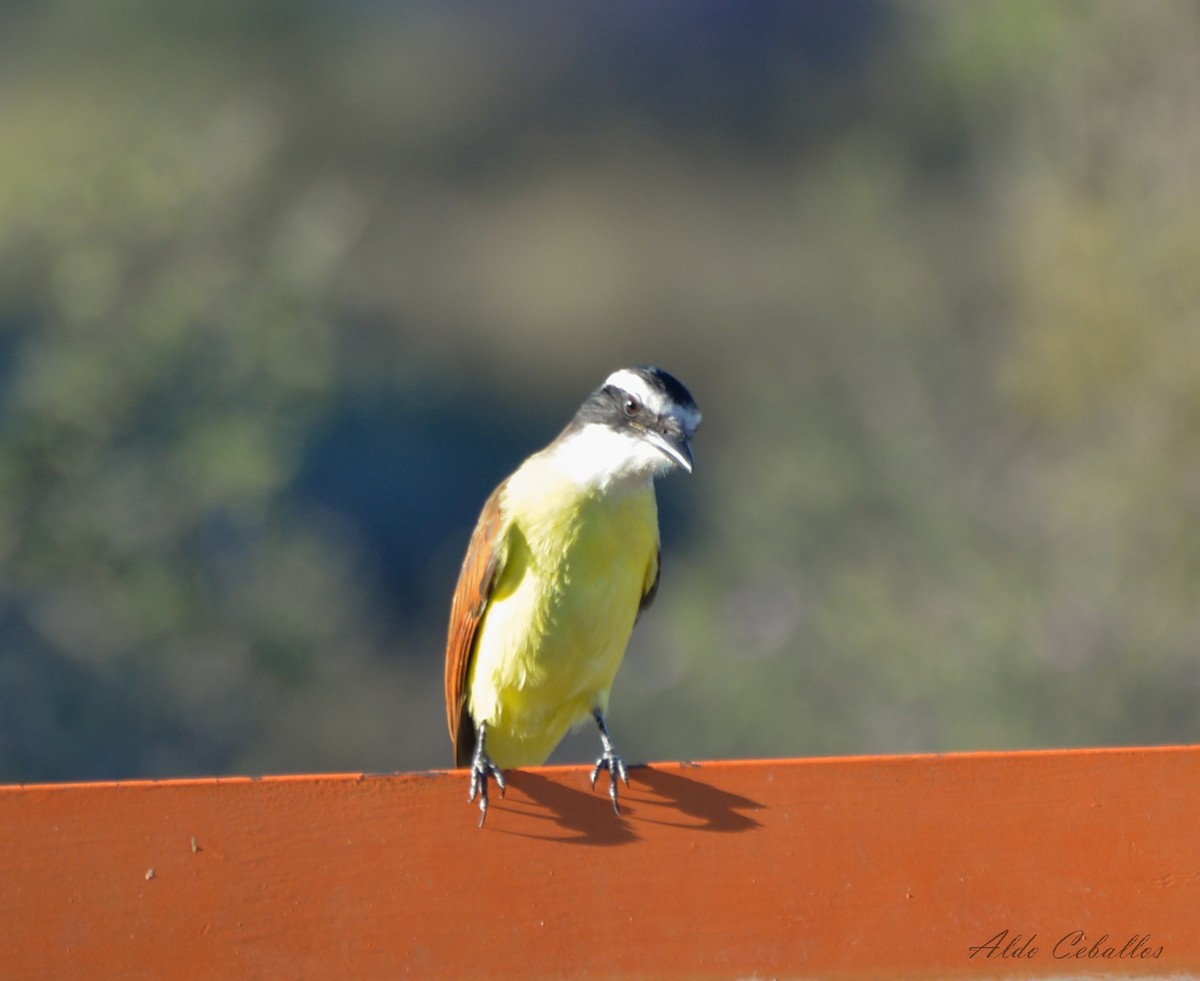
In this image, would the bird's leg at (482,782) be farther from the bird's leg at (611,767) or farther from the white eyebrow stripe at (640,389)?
the white eyebrow stripe at (640,389)

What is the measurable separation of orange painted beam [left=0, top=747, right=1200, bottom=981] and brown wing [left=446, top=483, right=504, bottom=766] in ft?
3.98

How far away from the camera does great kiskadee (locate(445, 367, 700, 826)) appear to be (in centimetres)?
416

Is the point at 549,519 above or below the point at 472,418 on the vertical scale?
below

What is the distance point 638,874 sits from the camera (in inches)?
118

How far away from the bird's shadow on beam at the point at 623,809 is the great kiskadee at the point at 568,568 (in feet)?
3.13

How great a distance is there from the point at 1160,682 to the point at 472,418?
874 cm

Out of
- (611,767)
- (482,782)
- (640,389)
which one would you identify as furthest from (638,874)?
(640,389)

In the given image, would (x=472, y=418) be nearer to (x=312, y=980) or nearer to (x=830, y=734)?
(x=830, y=734)

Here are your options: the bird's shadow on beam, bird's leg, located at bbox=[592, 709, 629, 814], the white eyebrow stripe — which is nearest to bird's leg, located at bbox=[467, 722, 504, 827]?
the bird's shadow on beam

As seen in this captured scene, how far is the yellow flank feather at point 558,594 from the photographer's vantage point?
415 centimetres

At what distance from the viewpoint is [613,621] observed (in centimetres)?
421

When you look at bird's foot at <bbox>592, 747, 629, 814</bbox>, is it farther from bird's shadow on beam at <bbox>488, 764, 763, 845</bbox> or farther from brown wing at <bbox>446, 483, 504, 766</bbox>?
brown wing at <bbox>446, 483, 504, 766</bbox>

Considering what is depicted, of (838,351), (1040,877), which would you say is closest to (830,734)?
(838,351)

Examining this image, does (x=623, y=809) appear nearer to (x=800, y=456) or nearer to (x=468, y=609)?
(x=468, y=609)
